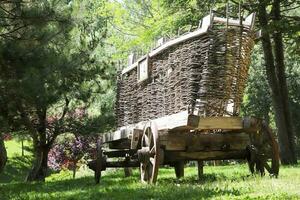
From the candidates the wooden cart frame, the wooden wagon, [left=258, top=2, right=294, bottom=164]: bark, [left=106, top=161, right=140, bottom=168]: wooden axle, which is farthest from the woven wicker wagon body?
[left=258, top=2, right=294, bottom=164]: bark

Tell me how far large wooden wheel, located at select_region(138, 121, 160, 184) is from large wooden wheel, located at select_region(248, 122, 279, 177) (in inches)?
87.7

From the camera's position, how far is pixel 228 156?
1078cm

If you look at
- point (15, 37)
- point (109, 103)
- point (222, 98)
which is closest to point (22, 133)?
point (109, 103)

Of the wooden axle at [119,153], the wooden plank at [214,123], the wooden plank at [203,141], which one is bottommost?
the wooden axle at [119,153]

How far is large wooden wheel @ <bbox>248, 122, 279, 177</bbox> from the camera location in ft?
33.8

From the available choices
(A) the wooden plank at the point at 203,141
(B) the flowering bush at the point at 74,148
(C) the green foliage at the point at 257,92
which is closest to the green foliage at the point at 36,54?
(A) the wooden plank at the point at 203,141

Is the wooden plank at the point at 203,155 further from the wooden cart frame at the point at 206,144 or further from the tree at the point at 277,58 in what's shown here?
the tree at the point at 277,58

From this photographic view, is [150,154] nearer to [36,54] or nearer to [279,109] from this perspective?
[36,54]

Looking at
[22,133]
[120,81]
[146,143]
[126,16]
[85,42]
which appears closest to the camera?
[146,143]

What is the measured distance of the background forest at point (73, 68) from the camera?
467 inches

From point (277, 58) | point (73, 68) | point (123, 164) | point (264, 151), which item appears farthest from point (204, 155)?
point (277, 58)

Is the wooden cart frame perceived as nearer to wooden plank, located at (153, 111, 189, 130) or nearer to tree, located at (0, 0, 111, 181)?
wooden plank, located at (153, 111, 189, 130)

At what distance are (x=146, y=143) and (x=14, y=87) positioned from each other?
146 inches

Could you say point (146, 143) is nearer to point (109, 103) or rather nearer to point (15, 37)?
point (15, 37)
